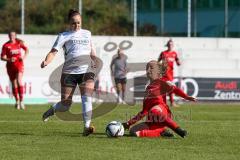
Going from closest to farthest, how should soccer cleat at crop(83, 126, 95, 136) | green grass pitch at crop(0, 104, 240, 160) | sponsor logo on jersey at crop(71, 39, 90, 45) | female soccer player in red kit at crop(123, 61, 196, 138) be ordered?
green grass pitch at crop(0, 104, 240, 160) < soccer cleat at crop(83, 126, 95, 136) < female soccer player in red kit at crop(123, 61, 196, 138) < sponsor logo on jersey at crop(71, 39, 90, 45)

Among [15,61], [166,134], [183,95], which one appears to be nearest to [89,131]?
[166,134]

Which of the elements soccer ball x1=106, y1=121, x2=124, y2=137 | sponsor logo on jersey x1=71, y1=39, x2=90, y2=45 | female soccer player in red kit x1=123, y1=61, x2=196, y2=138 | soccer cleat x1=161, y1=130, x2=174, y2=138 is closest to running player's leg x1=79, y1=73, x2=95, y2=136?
soccer ball x1=106, y1=121, x2=124, y2=137

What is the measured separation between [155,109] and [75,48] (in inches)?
69.4

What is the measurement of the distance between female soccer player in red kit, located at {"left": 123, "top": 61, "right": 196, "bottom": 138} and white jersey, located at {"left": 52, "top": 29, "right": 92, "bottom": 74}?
3.79 ft

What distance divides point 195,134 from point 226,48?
19249 millimetres

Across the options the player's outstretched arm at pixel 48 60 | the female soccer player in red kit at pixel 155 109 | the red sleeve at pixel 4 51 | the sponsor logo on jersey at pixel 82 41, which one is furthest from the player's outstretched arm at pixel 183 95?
the red sleeve at pixel 4 51

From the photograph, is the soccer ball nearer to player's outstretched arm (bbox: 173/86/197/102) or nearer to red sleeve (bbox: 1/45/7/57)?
player's outstretched arm (bbox: 173/86/197/102)

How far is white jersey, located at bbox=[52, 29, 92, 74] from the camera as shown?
14305 mm

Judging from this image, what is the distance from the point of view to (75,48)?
14336 millimetres

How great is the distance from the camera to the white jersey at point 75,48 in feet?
46.9

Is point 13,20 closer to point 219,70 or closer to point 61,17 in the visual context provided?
point 61,17

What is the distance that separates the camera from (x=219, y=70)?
3334cm

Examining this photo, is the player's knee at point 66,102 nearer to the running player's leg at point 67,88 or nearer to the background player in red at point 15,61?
the running player's leg at point 67,88

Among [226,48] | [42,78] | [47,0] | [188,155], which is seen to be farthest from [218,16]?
[188,155]
